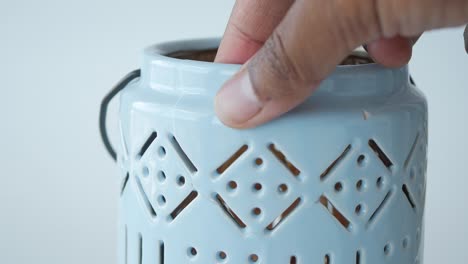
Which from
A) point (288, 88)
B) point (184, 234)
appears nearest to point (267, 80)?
point (288, 88)

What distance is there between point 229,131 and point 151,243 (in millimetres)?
101

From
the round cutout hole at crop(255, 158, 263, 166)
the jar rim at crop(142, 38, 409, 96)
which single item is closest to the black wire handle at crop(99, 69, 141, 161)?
the jar rim at crop(142, 38, 409, 96)

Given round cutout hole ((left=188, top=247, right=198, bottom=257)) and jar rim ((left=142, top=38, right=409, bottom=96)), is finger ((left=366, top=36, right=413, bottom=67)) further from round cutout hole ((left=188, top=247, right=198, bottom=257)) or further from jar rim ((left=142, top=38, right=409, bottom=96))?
round cutout hole ((left=188, top=247, right=198, bottom=257))

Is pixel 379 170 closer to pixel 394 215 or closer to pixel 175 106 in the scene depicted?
pixel 394 215

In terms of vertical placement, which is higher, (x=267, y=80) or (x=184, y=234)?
(x=267, y=80)

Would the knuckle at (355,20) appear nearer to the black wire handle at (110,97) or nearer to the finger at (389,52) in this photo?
the finger at (389,52)

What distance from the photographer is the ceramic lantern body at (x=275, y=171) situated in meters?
0.51

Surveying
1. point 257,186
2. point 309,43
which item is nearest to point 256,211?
point 257,186

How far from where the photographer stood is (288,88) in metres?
0.48

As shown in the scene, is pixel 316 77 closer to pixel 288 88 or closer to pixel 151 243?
pixel 288 88

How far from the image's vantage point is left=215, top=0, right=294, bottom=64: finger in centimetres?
62

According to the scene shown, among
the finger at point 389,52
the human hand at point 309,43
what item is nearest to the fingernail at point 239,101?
the human hand at point 309,43

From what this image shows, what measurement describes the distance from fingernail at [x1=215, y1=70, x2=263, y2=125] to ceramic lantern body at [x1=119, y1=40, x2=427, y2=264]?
1cm

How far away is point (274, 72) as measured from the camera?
0.47 m
